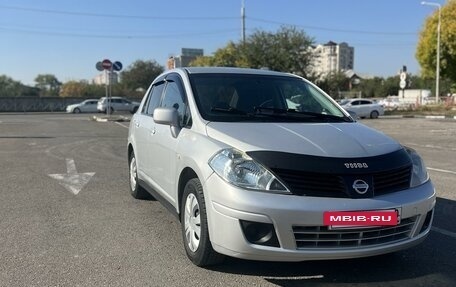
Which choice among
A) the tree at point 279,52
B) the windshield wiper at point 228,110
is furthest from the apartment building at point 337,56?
the windshield wiper at point 228,110

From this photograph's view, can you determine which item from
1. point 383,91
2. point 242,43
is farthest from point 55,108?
point 383,91

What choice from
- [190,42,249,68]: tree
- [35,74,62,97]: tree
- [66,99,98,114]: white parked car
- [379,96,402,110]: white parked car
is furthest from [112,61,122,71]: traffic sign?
→ [35,74,62,97]: tree

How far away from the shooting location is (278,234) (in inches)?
139

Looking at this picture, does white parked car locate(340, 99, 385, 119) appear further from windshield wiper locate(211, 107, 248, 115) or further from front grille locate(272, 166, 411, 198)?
front grille locate(272, 166, 411, 198)

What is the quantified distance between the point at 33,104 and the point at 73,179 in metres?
45.9

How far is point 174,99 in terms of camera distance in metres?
5.34

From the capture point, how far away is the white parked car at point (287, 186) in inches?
139

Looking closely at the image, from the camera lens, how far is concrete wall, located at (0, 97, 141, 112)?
161 ft

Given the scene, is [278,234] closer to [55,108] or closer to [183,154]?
[183,154]

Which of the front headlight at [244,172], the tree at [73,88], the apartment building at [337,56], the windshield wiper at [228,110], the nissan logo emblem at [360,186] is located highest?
the apartment building at [337,56]

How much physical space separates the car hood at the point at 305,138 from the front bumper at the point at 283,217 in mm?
374

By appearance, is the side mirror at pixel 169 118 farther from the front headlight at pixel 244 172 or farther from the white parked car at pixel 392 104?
the white parked car at pixel 392 104

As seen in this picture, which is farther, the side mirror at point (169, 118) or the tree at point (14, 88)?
the tree at point (14, 88)

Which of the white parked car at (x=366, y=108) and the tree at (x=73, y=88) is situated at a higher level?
the tree at (x=73, y=88)
